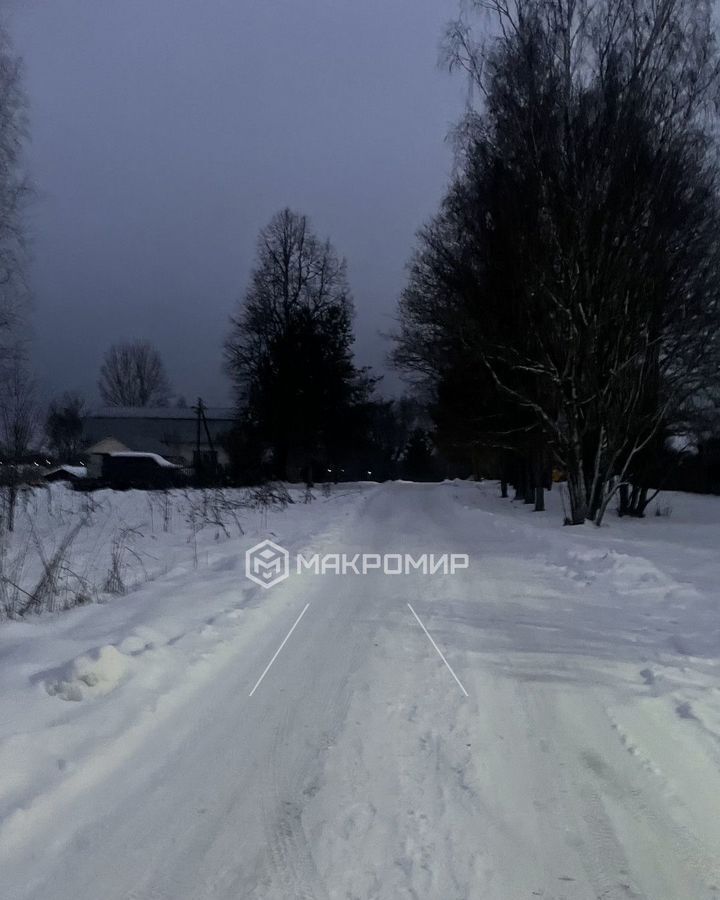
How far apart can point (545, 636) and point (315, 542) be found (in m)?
7.37

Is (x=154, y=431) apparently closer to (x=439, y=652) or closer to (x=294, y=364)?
(x=294, y=364)

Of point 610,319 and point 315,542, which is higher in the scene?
point 610,319

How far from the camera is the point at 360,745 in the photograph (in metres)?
4.77

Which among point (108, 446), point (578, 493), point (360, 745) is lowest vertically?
point (360, 745)

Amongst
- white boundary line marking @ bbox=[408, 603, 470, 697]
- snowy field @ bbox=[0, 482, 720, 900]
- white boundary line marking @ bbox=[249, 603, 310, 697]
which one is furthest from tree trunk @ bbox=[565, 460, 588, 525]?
white boundary line marking @ bbox=[249, 603, 310, 697]

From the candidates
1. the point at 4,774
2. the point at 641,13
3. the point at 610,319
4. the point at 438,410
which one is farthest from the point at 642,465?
the point at 4,774

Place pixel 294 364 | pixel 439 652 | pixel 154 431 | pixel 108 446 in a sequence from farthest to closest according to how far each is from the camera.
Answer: pixel 154 431, pixel 108 446, pixel 294 364, pixel 439 652

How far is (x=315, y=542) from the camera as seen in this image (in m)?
14.4

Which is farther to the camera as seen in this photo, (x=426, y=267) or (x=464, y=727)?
(x=426, y=267)

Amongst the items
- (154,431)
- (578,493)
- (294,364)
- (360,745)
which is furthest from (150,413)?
(360,745)

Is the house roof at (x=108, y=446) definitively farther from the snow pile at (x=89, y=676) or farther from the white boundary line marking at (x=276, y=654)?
the snow pile at (x=89, y=676)

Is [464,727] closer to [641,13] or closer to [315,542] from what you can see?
[315,542]

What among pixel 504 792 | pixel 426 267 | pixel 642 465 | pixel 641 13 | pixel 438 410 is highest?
pixel 641 13

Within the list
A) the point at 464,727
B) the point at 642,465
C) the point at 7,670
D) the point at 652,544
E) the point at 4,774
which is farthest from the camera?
the point at 642,465
